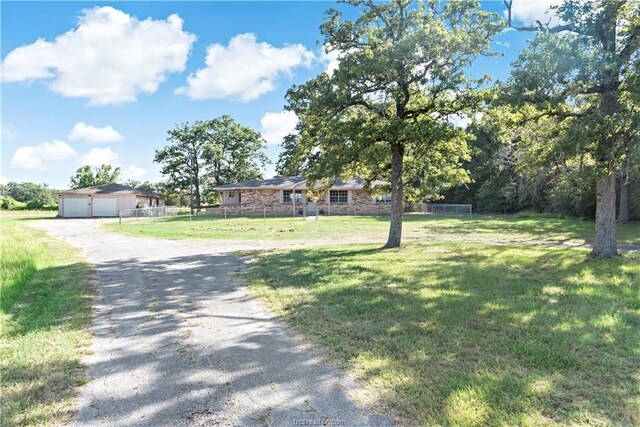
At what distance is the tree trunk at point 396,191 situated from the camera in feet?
36.9

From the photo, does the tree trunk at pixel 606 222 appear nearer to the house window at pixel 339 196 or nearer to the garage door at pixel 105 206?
the house window at pixel 339 196

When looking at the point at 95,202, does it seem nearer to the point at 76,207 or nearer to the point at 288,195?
the point at 76,207

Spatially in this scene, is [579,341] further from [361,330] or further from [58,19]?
[58,19]

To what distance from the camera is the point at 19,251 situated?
408 inches

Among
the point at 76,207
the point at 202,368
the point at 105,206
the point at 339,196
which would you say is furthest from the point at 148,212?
the point at 202,368

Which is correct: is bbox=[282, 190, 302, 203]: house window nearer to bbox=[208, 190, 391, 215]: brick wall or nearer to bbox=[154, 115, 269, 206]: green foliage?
bbox=[208, 190, 391, 215]: brick wall

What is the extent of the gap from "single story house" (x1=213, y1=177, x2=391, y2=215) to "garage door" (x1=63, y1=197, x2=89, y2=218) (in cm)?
1306

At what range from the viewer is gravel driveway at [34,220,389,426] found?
9.29 feet

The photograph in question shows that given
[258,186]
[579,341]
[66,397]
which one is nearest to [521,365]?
[579,341]

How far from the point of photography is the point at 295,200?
112 ft

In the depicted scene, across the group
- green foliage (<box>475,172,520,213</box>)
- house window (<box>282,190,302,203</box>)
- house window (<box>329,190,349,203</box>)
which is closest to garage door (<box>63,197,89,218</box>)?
house window (<box>282,190,302,203</box>)

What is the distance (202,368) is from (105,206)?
127 feet

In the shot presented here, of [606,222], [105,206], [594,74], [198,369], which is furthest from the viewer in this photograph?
[105,206]

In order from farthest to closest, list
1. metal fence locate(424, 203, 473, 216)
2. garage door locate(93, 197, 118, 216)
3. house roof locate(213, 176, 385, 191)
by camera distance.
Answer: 1. garage door locate(93, 197, 118, 216)
2. house roof locate(213, 176, 385, 191)
3. metal fence locate(424, 203, 473, 216)
